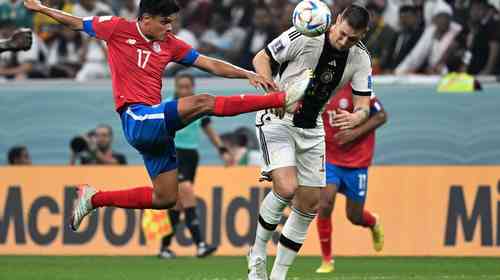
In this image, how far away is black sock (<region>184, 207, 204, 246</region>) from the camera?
1772 cm

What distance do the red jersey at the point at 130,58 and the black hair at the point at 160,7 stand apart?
0.82ft

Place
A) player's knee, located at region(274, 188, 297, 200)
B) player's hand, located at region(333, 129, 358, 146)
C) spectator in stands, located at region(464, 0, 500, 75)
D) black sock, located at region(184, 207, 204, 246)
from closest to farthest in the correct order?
player's knee, located at region(274, 188, 297, 200)
player's hand, located at region(333, 129, 358, 146)
black sock, located at region(184, 207, 204, 246)
spectator in stands, located at region(464, 0, 500, 75)

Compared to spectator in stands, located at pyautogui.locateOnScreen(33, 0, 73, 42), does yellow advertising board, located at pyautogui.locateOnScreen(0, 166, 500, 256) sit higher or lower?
lower

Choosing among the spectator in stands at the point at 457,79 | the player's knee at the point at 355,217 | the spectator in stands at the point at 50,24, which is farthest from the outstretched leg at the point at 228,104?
the spectator in stands at the point at 50,24

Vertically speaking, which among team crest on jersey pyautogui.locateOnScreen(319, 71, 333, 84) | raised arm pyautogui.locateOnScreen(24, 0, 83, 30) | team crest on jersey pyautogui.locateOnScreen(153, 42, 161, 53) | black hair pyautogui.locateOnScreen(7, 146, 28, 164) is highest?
raised arm pyautogui.locateOnScreen(24, 0, 83, 30)

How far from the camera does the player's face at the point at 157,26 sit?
1218 cm

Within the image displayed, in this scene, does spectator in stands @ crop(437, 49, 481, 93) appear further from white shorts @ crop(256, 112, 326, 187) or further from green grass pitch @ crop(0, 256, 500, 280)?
white shorts @ crop(256, 112, 326, 187)

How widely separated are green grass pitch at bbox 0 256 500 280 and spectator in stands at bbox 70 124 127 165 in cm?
232

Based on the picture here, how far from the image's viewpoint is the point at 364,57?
12.5 m

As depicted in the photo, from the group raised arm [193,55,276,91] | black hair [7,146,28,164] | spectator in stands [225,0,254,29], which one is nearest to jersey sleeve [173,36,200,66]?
raised arm [193,55,276,91]

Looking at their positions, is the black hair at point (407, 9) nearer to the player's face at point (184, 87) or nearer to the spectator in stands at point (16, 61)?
the player's face at point (184, 87)

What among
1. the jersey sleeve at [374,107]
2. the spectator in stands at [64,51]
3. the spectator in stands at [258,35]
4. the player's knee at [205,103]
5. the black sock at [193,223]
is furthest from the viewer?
the spectator in stands at [64,51]

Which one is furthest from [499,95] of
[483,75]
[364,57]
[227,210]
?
[364,57]

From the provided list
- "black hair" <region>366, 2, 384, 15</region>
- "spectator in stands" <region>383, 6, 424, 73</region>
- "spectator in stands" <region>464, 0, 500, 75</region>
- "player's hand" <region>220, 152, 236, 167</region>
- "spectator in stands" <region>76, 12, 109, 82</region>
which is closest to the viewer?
"player's hand" <region>220, 152, 236, 167</region>
